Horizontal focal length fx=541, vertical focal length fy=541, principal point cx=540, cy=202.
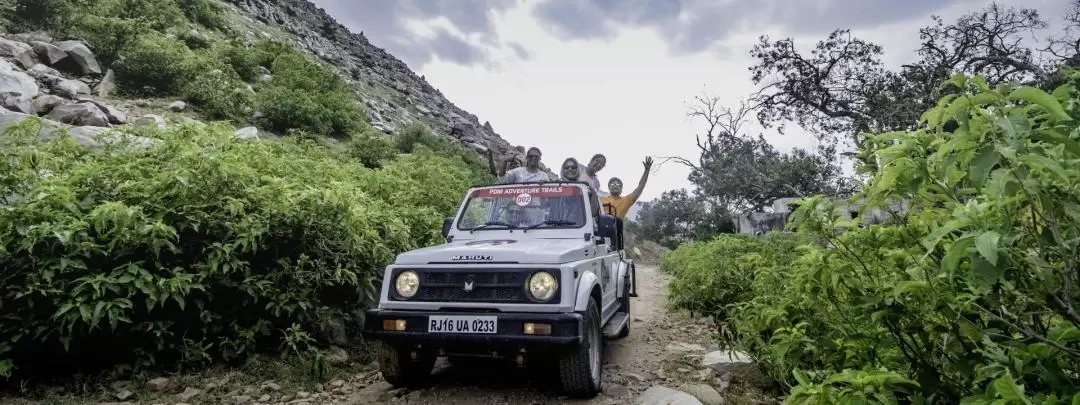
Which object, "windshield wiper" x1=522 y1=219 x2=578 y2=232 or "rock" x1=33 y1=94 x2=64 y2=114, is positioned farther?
"rock" x1=33 y1=94 x2=64 y2=114

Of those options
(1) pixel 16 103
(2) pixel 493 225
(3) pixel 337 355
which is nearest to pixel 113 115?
(1) pixel 16 103

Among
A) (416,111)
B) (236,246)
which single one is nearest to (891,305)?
(236,246)

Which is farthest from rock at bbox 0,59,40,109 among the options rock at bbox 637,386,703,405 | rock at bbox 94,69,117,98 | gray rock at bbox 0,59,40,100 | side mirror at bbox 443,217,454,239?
rock at bbox 637,386,703,405

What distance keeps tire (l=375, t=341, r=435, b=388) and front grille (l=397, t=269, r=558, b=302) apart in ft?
1.57

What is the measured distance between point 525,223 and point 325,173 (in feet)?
9.25

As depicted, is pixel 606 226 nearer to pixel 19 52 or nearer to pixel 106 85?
pixel 106 85

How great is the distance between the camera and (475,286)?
4.01 m

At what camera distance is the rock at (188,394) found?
391 cm

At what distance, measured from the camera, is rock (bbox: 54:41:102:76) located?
10.8 meters

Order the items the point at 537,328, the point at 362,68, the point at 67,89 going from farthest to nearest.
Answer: the point at 362,68
the point at 67,89
the point at 537,328

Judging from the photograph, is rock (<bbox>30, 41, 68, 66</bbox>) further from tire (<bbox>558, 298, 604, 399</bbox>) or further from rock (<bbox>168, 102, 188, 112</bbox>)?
Answer: tire (<bbox>558, 298, 604, 399</bbox>)

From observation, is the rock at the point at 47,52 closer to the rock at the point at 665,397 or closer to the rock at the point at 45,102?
the rock at the point at 45,102

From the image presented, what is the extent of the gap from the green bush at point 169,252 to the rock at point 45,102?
16.1 ft

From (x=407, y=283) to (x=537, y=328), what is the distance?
113 cm
